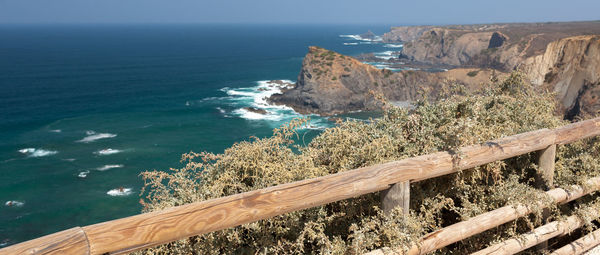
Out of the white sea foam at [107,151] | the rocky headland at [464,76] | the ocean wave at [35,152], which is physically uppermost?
the rocky headland at [464,76]

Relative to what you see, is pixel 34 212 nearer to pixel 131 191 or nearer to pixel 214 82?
pixel 131 191

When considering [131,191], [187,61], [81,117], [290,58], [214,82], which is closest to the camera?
[131,191]

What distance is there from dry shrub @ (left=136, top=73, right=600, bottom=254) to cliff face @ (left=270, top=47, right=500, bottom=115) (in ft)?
157

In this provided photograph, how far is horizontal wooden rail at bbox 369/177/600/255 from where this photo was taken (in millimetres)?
2846

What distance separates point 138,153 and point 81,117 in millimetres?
16497

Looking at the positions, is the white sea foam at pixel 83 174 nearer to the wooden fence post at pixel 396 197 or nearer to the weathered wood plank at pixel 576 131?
the wooden fence post at pixel 396 197

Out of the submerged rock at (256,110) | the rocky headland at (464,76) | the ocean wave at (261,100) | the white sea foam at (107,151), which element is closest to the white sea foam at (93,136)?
the white sea foam at (107,151)

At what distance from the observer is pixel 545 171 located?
361 centimetres

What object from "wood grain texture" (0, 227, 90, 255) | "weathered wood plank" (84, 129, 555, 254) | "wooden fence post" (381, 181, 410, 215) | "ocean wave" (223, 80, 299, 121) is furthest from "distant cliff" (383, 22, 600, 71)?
"wood grain texture" (0, 227, 90, 255)

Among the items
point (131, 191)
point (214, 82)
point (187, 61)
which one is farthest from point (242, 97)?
point (187, 61)

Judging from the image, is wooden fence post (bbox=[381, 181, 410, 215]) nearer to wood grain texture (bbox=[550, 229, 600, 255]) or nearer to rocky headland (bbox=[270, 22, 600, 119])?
rocky headland (bbox=[270, 22, 600, 119])

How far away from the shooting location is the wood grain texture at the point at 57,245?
1.76 meters

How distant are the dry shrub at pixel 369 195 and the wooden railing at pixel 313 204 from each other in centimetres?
11

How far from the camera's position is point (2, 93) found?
60.7 m
